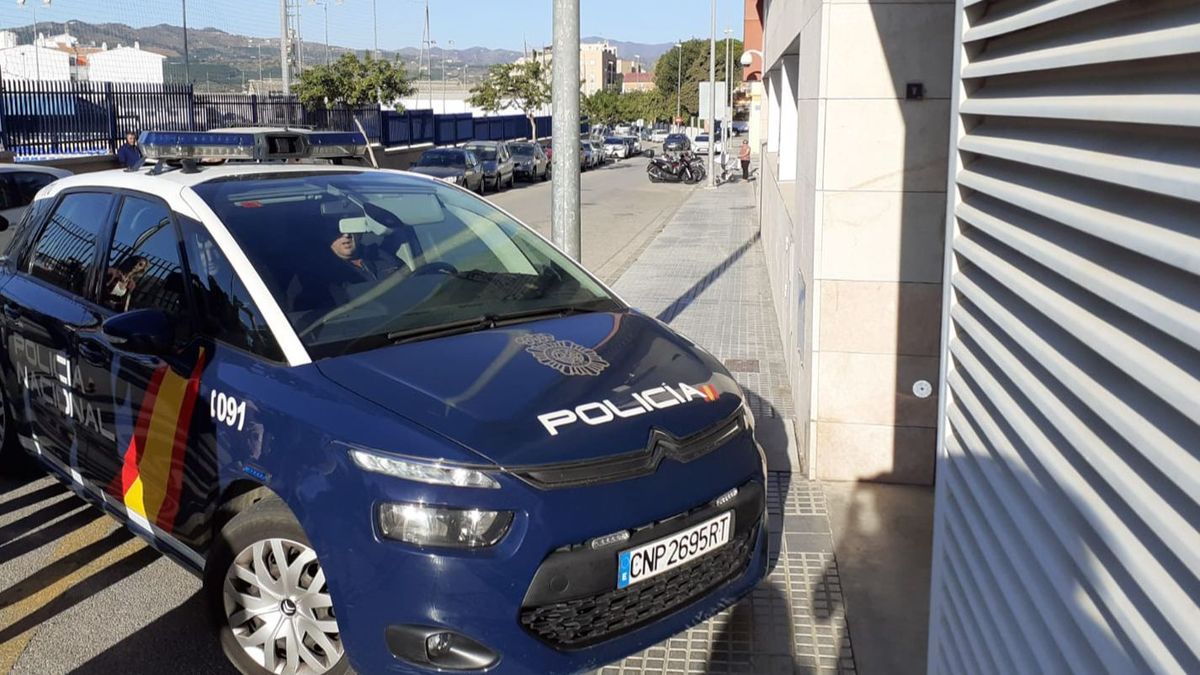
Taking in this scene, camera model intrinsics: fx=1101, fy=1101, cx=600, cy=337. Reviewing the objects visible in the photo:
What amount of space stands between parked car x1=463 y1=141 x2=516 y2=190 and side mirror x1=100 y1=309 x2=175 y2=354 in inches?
1124

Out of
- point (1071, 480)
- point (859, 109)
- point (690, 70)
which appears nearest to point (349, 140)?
point (859, 109)

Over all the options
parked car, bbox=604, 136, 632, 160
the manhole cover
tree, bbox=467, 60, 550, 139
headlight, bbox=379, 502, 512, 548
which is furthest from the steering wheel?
tree, bbox=467, 60, 550, 139

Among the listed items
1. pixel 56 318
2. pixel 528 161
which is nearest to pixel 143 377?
pixel 56 318

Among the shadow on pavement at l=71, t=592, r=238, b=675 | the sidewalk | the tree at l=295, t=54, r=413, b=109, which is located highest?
the tree at l=295, t=54, r=413, b=109

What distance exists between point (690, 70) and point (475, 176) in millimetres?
88671

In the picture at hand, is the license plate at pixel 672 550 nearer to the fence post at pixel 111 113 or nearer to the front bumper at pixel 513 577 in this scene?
the front bumper at pixel 513 577

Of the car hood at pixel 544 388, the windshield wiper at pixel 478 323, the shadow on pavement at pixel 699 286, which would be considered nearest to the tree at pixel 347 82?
the shadow on pavement at pixel 699 286

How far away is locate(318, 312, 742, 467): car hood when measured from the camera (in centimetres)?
331

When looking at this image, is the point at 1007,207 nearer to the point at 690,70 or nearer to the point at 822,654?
the point at 822,654

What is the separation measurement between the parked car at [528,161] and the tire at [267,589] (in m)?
33.6

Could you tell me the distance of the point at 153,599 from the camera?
4.46 meters

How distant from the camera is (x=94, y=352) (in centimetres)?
444

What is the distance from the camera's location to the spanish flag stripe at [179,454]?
3863mm

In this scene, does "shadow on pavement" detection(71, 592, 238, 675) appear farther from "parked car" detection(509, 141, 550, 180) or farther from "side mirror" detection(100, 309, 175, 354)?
"parked car" detection(509, 141, 550, 180)
